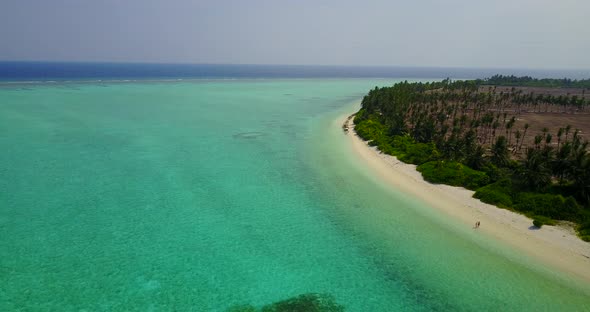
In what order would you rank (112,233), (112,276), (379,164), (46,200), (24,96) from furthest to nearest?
(24,96) → (379,164) → (46,200) → (112,233) → (112,276)

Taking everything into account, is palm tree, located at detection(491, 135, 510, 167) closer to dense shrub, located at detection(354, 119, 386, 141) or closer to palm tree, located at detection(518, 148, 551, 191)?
palm tree, located at detection(518, 148, 551, 191)

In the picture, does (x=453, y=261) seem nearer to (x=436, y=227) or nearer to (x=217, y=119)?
(x=436, y=227)

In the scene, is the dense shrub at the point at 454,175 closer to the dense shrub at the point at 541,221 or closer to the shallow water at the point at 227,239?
the shallow water at the point at 227,239

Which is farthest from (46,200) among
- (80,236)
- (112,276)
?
(112,276)

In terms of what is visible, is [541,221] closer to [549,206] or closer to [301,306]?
[549,206]

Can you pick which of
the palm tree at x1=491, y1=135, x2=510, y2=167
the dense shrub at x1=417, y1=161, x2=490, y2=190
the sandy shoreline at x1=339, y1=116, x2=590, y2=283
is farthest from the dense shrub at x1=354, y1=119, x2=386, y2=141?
the palm tree at x1=491, y1=135, x2=510, y2=167
